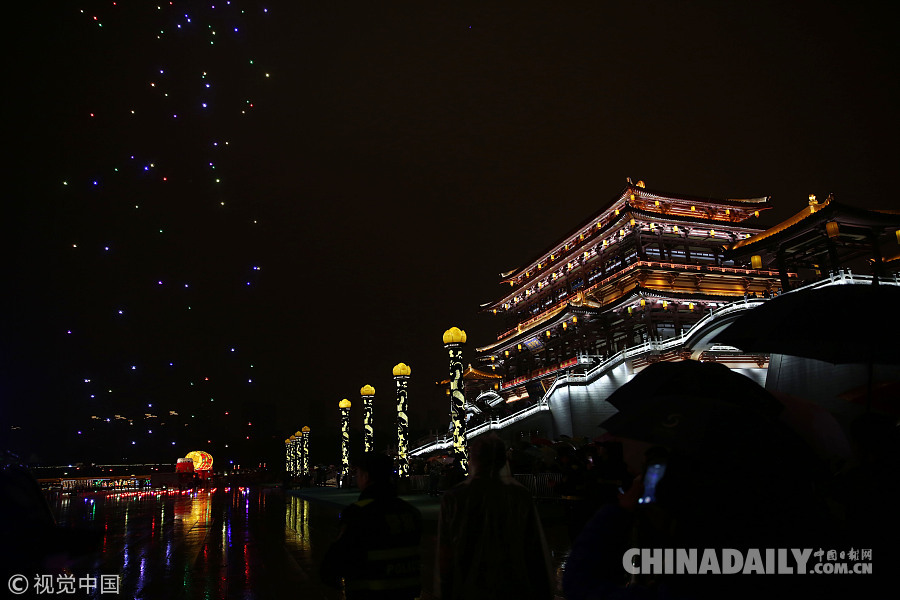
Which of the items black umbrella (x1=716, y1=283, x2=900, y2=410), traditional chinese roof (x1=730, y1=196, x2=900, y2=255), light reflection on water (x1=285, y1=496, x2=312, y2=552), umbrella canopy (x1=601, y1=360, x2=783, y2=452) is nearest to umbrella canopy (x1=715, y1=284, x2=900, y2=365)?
black umbrella (x1=716, y1=283, x2=900, y2=410)

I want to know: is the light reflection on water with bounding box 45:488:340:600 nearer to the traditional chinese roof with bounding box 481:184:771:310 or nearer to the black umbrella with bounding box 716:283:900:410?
the black umbrella with bounding box 716:283:900:410

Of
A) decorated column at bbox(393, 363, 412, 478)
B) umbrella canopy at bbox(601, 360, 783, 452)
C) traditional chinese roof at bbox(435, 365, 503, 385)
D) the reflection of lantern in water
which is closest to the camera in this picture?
umbrella canopy at bbox(601, 360, 783, 452)

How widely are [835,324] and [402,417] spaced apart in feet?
84.7

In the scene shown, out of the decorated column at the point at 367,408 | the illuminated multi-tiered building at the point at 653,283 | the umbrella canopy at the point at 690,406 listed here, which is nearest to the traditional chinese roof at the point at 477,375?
the illuminated multi-tiered building at the point at 653,283

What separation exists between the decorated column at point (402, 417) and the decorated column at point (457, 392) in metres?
6.67

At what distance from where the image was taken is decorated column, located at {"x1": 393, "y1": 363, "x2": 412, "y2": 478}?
91.9 ft

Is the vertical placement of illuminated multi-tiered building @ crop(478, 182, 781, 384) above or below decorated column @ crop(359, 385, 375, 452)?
above

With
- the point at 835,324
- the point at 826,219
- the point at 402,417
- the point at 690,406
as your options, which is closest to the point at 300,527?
the point at 402,417

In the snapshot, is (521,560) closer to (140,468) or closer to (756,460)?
(756,460)

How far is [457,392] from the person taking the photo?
2145 centimetres

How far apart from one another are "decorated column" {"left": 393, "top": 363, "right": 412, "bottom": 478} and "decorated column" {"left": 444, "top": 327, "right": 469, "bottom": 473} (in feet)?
21.9

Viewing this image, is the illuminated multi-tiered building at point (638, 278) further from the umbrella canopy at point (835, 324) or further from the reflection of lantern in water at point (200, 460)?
the reflection of lantern in water at point (200, 460)

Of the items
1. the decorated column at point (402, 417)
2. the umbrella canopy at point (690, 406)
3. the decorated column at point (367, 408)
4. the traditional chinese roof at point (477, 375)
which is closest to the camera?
the umbrella canopy at point (690, 406)

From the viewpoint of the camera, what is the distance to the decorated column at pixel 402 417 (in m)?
28.0
